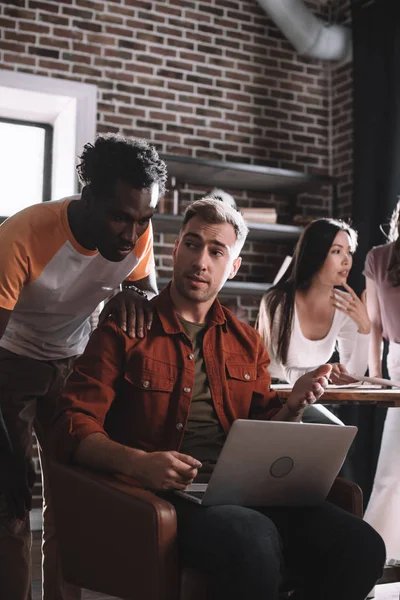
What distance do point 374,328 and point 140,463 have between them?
2070mm

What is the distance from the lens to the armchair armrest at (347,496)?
1.84 meters

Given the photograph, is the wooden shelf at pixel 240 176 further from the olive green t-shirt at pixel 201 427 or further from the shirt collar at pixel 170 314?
the olive green t-shirt at pixel 201 427

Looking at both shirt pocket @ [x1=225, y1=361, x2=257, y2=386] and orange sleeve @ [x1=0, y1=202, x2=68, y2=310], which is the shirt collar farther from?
orange sleeve @ [x1=0, y1=202, x2=68, y2=310]

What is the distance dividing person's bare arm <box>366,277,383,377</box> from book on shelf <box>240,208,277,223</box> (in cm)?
146

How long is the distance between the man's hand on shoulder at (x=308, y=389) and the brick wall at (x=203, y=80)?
2.85 metres

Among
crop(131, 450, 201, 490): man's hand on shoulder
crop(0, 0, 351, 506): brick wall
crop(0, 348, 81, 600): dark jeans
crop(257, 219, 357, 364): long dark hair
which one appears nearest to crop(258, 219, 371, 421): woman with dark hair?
crop(257, 219, 357, 364): long dark hair

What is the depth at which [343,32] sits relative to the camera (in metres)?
5.07

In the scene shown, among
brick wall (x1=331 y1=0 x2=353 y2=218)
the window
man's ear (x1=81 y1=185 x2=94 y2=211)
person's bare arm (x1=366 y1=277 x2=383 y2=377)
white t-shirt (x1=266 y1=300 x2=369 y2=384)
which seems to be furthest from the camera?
brick wall (x1=331 y1=0 x2=353 y2=218)

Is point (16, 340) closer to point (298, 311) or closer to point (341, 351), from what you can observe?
point (298, 311)

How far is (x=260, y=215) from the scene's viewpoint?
15.6ft

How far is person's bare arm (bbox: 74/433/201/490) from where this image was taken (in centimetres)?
153

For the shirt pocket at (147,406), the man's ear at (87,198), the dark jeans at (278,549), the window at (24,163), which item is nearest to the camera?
the dark jeans at (278,549)

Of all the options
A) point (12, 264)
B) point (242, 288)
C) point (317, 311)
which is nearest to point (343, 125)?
point (242, 288)

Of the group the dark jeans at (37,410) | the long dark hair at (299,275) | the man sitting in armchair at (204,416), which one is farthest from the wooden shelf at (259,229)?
the man sitting in armchair at (204,416)
